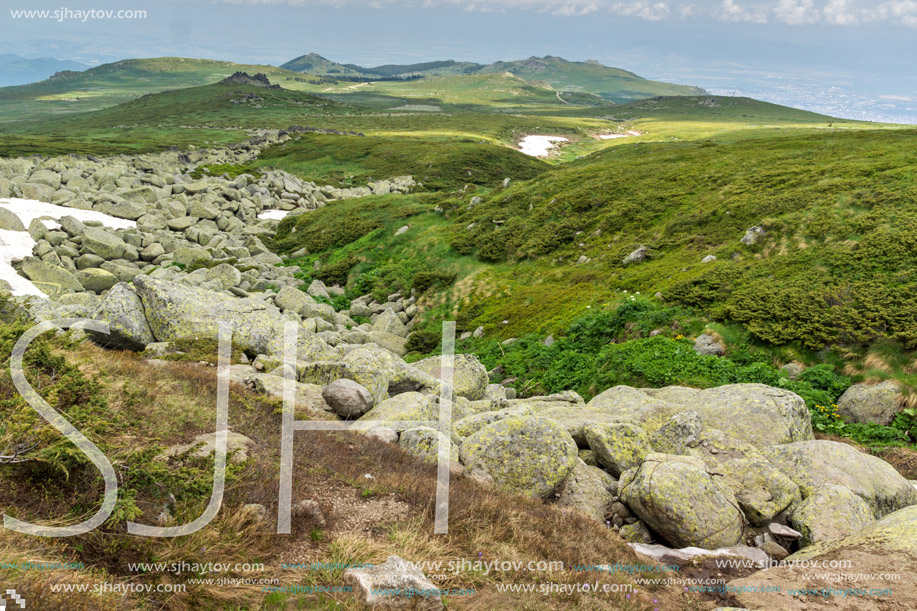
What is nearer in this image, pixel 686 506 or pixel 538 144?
pixel 686 506

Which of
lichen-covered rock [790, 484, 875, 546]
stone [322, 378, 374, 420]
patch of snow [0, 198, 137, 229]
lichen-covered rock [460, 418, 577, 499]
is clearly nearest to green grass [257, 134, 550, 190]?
patch of snow [0, 198, 137, 229]

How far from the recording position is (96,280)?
1012 inches

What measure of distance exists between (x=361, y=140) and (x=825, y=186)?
84.6m

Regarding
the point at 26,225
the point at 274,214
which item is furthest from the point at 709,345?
the point at 274,214

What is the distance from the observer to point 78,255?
28.5m

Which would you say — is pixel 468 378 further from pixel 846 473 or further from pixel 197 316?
pixel 846 473

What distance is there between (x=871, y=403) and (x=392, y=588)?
46.2ft

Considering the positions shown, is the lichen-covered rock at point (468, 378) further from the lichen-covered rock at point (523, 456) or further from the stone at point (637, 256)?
the stone at point (637, 256)

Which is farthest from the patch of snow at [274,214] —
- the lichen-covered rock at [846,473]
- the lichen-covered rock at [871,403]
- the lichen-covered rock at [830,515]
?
the lichen-covered rock at [830,515]

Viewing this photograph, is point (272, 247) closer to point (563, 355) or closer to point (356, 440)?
point (563, 355)

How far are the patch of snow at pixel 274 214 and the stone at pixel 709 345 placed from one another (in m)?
42.4

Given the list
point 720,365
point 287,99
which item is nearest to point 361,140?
point 720,365

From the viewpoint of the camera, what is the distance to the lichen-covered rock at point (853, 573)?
22.0ft

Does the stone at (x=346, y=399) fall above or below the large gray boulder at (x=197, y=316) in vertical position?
below
